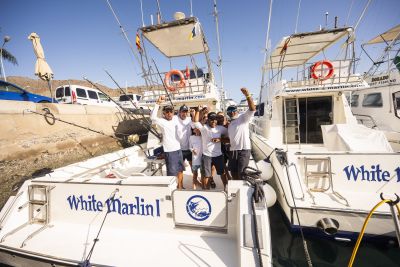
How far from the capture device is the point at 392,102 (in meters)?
7.20

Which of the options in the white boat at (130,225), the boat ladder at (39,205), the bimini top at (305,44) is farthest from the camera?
the bimini top at (305,44)

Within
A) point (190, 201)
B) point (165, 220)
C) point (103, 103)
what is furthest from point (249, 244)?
point (103, 103)

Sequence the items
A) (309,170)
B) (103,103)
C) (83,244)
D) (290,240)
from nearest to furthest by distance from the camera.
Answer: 1. (83,244)
2. (290,240)
3. (309,170)
4. (103,103)

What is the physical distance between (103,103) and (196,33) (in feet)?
33.0

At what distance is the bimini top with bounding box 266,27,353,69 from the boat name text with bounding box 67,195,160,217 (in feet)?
14.5

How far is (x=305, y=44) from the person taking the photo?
5484mm

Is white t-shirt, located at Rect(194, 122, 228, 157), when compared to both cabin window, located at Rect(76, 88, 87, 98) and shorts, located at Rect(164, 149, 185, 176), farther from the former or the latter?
cabin window, located at Rect(76, 88, 87, 98)

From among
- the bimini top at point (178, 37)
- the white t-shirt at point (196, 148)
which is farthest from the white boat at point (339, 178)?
the bimini top at point (178, 37)

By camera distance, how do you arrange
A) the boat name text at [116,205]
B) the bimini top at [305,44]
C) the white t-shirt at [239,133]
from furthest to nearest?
the bimini top at [305,44] → the white t-shirt at [239,133] → the boat name text at [116,205]

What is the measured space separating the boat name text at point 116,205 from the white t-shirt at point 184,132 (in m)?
1.50

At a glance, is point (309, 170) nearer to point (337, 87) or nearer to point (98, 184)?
point (337, 87)

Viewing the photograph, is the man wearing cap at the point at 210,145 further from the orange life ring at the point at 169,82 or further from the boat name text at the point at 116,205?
the orange life ring at the point at 169,82

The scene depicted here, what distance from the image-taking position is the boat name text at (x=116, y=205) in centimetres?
236

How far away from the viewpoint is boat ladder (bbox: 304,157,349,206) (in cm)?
322
